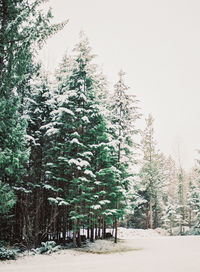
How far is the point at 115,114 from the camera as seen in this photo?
62.9ft

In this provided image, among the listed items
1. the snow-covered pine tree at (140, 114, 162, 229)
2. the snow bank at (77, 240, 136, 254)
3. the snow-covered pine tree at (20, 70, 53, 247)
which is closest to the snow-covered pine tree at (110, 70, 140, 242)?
the snow bank at (77, 240, 136, 254)

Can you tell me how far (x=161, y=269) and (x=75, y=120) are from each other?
9.97 metres

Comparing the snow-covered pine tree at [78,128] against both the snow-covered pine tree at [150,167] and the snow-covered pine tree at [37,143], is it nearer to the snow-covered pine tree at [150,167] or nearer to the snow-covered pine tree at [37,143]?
the snow-covered pine tree at [37,143]

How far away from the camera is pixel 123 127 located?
19.0m

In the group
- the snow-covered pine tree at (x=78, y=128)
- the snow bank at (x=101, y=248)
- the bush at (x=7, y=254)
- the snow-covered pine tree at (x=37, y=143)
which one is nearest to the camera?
the bush at (x=7, y=254)

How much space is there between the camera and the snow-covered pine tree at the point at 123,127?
58.3 ft

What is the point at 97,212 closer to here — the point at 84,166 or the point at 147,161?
the point at 84,166

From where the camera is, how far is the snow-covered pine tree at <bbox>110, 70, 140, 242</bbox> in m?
17.8

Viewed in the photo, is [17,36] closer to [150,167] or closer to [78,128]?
[78,128]

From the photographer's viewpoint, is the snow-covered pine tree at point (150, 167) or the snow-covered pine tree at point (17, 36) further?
the snow-covered pine tree at point (150, 167)

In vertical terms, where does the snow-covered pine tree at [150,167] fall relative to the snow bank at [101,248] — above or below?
above

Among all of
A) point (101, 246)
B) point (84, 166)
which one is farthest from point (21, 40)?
point (101, 246)

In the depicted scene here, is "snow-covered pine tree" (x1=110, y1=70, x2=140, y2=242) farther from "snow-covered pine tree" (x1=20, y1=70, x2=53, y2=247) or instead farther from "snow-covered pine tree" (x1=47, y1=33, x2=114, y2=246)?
"snow-covered pine tree" (x1=20, y1=70, x2=53, y2=247)

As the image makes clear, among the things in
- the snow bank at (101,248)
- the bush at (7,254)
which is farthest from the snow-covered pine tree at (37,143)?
the snow bank at (101,248)
